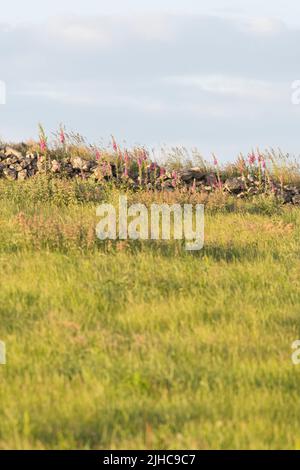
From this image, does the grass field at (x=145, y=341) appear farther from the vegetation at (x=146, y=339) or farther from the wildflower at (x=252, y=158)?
the wildflower at (x=252, y=158)

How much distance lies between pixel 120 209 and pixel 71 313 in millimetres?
6383

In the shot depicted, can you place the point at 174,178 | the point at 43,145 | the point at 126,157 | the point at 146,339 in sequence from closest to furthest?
1. the point at 146,339
2. the point at 174,178
3. the point at 126,157
4. the point at 43,145

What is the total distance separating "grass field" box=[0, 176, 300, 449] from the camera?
5609mm

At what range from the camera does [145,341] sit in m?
7.33

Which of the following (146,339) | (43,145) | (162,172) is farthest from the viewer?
(43,145)

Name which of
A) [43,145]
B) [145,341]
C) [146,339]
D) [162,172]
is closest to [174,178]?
[162,172]

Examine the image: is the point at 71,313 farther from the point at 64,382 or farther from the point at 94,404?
the point at 94,404

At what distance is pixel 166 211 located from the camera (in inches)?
588

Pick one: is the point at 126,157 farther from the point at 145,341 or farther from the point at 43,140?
the point at 145,341

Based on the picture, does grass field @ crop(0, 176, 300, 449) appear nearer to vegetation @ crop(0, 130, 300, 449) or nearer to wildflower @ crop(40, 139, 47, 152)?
vegetation @ crop(0, 130, 300, 449)

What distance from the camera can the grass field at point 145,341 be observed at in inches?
221

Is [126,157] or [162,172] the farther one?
[126,157]

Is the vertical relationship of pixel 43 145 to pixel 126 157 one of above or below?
above

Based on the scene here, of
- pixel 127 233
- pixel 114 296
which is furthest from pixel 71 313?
pixel 127 233
